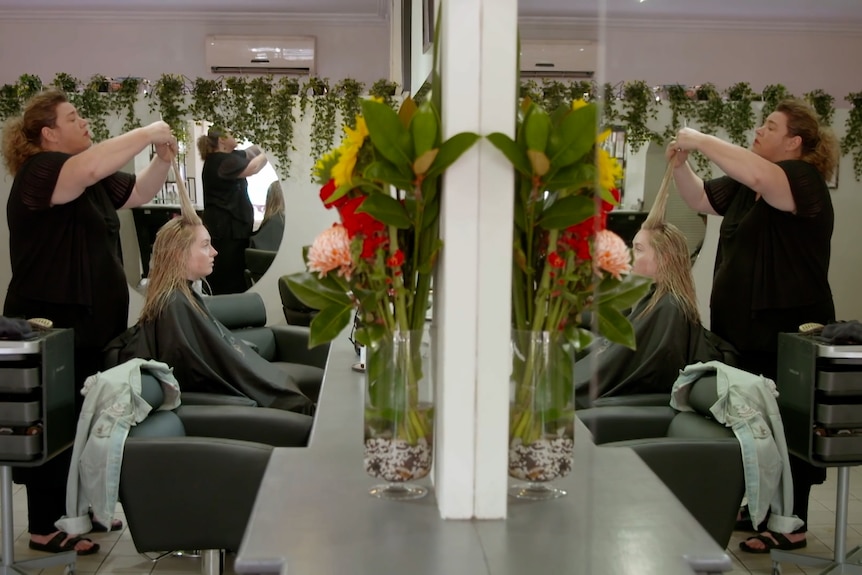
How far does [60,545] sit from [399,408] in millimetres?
2417

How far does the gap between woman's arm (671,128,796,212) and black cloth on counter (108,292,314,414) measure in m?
2.19

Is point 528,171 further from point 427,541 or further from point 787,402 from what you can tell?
point 787,402

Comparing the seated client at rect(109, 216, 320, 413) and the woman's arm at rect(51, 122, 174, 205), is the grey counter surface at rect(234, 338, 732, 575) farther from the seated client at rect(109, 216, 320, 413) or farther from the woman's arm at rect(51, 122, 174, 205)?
the woman's arm at rect(51, 122, 174, 205)

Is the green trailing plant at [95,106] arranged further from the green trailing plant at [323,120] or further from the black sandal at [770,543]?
the black sandal at [770,543]

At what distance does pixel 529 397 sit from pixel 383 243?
0.35 m

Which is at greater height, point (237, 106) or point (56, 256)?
point (237, 106)

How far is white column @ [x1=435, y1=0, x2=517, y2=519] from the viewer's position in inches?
53.0

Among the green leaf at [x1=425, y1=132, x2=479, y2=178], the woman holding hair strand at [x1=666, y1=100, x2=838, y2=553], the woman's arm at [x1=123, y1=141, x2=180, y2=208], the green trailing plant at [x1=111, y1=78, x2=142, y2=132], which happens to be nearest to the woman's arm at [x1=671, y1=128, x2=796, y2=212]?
the woman holding hair strand at [x1=666, y1=100, x2=838, y2=553]

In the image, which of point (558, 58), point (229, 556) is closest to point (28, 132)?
point (229, 556)

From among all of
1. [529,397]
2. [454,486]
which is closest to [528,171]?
[529,397]

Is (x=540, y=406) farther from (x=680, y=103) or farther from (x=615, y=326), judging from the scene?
(x=680, y=103)

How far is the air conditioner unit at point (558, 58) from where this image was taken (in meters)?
0.93

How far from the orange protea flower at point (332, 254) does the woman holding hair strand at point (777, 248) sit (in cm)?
70

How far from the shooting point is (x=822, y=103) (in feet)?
6.80
